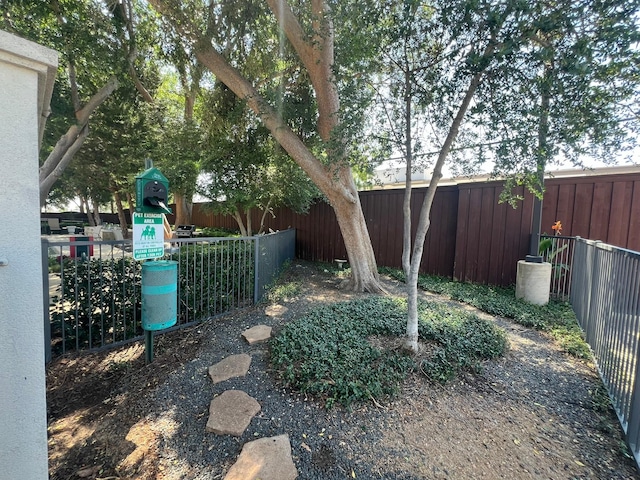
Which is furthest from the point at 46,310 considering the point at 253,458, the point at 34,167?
the point at 253,458

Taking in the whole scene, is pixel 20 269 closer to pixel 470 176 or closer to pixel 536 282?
pixel 470 176

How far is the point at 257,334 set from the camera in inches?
123

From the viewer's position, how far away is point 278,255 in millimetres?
6340

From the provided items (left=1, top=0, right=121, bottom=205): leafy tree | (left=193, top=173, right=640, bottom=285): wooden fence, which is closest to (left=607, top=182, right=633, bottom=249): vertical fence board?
(left=193, top=173, right=640, bottom=285): wooden fence

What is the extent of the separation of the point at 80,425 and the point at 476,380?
3263 mm

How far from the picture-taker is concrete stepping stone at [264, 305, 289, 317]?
3740 millimetres

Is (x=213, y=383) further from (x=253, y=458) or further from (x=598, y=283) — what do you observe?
(x=598, y=283)

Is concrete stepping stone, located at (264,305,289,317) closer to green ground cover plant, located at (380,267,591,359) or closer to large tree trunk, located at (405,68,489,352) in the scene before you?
large tree trunk, located at (405,68,489,352)

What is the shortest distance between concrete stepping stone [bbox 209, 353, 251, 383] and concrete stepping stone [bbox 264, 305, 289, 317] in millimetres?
1005

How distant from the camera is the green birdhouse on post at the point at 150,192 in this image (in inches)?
95.3

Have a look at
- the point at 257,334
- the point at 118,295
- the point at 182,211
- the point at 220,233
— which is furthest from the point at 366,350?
the point at 182,211

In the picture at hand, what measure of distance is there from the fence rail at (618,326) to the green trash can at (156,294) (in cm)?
360

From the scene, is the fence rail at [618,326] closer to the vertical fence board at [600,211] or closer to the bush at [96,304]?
the vertical fence board at [600,211]

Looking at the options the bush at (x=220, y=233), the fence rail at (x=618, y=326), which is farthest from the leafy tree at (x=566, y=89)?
the bush at (x=220, y=233)
